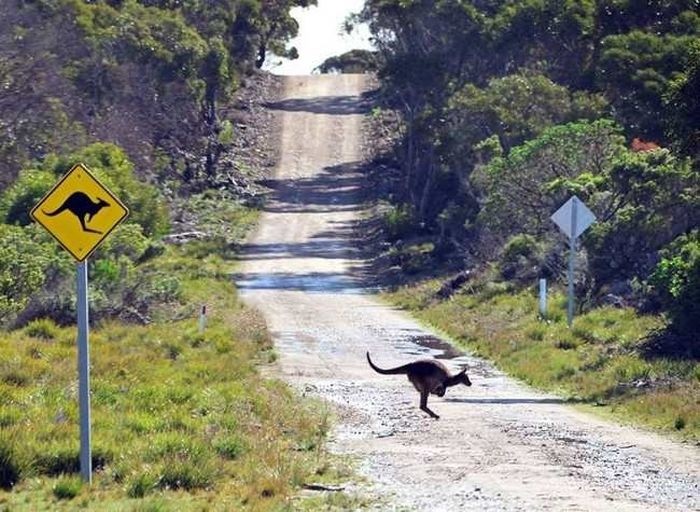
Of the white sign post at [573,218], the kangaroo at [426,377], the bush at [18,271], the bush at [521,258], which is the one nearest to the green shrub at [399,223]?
the bush at [521,258]

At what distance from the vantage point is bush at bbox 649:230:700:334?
22.4 meters

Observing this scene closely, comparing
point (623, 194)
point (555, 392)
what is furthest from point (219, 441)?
point (623, 194)

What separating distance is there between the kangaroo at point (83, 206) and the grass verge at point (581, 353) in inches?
290

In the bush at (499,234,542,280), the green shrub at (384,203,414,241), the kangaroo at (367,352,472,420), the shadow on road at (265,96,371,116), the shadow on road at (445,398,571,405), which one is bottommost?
the green shrub at (384,203,414,241)

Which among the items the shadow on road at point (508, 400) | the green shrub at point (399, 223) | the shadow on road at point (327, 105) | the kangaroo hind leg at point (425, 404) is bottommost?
the green shrub at point (399, 223)

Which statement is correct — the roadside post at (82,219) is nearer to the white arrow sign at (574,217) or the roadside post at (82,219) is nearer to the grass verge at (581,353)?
the grass verge at (581,353)

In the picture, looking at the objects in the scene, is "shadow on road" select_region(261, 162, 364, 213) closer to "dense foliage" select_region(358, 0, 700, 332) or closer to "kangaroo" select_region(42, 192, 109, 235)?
"dense foliage" select_region(358, 0, 700, 332)

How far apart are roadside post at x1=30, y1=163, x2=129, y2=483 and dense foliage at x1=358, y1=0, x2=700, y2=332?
12.0 m

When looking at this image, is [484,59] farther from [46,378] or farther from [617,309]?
[46,378]

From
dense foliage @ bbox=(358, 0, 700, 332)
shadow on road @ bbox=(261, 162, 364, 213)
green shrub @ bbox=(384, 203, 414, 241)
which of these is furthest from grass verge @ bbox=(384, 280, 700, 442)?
shadow on road @ bbox=(261, 162, 364, 213)

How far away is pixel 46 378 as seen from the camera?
18.7 metres

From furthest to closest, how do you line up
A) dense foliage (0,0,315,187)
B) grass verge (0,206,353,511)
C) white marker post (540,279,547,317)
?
dense foliage (0,0,315,187), white marker post (540,279,547,317), grass verge (0,206,353,511)

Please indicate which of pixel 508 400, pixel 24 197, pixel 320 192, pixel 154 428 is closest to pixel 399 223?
pixel 320 192

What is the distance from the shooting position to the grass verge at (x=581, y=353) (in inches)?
712
